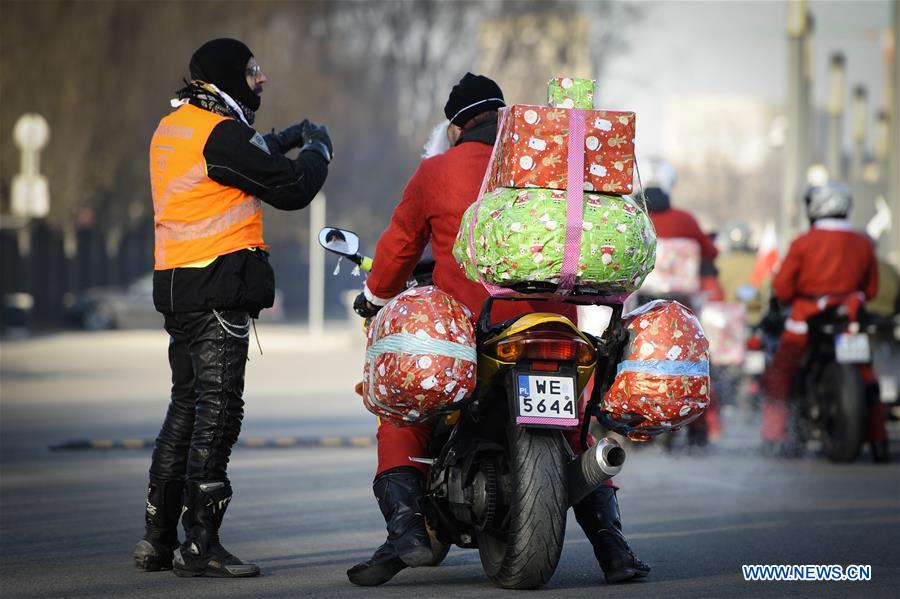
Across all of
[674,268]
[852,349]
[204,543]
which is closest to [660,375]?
[204,543]

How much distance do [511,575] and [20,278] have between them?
39.6m

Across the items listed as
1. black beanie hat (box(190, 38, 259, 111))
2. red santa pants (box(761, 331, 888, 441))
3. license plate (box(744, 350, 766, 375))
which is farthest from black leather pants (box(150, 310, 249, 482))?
license plate (box(744, 350, 766, 375))

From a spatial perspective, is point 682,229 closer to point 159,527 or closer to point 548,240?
point 159,527

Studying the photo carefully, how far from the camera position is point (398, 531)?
6762mm

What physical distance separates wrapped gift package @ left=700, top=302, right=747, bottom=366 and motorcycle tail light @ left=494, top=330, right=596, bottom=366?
29.4 feet

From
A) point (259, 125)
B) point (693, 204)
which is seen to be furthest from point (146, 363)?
point (693, 204)

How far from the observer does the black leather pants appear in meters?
7.17

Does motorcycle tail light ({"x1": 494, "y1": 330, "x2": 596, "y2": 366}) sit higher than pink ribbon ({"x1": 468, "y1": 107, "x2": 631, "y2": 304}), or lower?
lower

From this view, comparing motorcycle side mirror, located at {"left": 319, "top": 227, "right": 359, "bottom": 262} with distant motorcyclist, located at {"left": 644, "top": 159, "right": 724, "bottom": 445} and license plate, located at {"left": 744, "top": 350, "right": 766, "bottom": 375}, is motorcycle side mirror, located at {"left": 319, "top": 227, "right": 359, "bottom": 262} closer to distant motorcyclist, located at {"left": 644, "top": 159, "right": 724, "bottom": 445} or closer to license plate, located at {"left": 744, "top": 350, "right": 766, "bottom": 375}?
distant motorcyclist, located at {"left": 644, "top": 159, "right": 724, "bottom": 445}

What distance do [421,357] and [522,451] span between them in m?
0.48

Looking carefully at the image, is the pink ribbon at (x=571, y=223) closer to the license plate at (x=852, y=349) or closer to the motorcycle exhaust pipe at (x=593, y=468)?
the motorcycle exhaust pipe at (x=593, y=468)

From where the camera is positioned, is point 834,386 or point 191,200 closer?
point 191,200

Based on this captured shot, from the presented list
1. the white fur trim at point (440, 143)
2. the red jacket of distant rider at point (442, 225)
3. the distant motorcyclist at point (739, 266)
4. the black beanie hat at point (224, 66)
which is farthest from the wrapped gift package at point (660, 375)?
the distant motorcyclist at point (739, 266)

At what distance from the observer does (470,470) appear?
6723 millimetres
